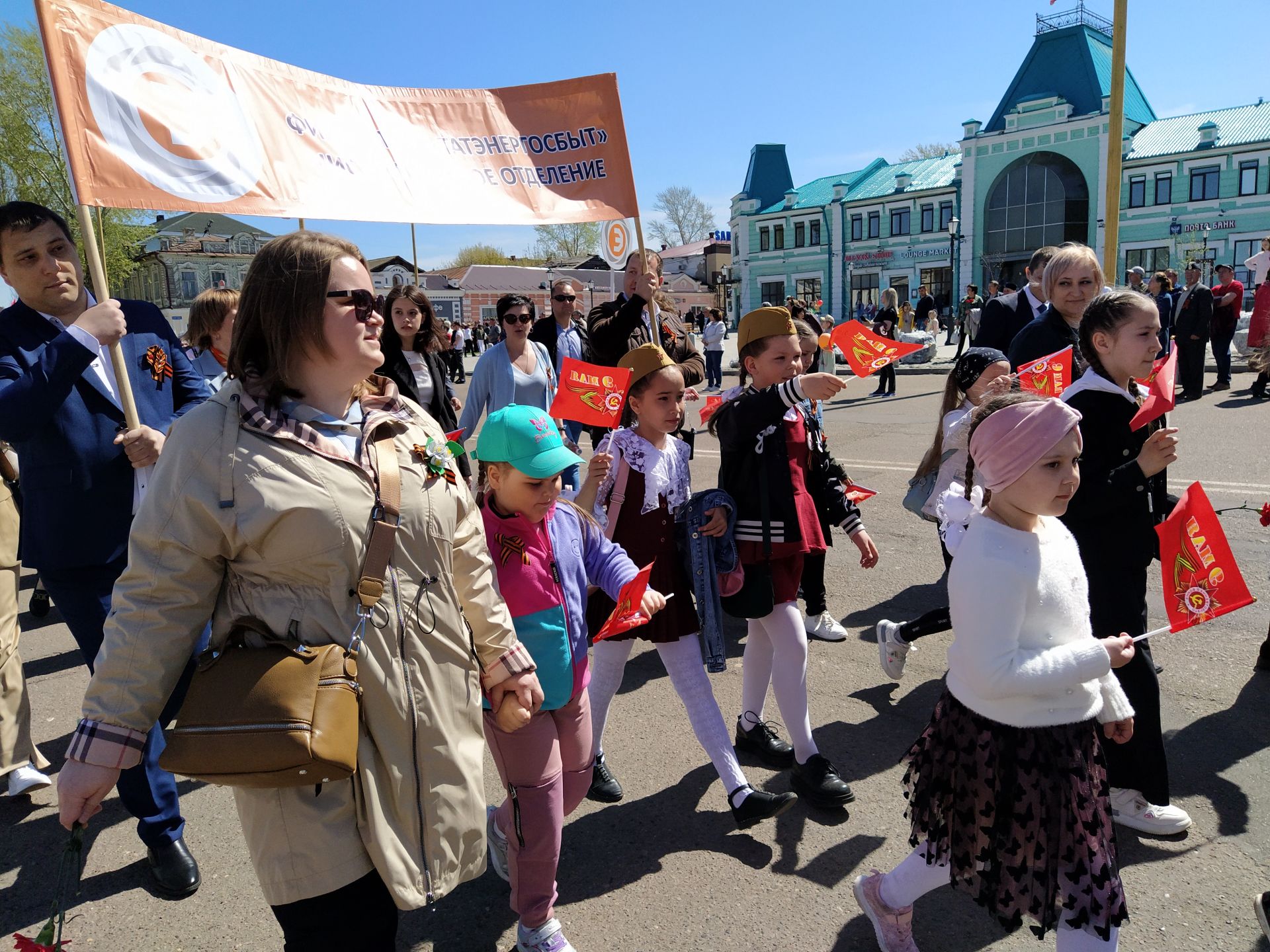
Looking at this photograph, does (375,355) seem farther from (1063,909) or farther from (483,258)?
(483,258)

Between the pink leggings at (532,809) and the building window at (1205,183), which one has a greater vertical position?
the building window at (1205,183)

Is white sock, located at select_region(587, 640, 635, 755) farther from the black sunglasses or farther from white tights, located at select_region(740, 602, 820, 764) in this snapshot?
the black sunglasses

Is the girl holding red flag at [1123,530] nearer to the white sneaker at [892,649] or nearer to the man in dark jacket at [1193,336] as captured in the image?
the white sneaker at [892,649]

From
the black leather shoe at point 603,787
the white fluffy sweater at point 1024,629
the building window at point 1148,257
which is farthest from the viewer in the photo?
the building window at point 1148,257

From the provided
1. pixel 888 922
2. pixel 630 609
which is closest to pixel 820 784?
pixel 888 922

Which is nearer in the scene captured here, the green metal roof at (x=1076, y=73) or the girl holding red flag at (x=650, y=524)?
the girl holding red flag at (x=650, y=524)

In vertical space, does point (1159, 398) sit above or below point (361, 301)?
below

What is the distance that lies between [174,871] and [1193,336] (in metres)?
15.5

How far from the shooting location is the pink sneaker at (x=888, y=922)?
8.29ft

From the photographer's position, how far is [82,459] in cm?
313

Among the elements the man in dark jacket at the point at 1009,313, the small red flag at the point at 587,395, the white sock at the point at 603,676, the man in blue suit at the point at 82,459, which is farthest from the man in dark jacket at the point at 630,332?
the man in blue suit at the point at 82,459

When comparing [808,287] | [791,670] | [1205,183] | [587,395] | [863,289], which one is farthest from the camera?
[808,287]

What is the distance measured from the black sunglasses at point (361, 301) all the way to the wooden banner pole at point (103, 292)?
1.40 m

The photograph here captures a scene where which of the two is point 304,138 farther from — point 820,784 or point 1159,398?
point 1159,398
